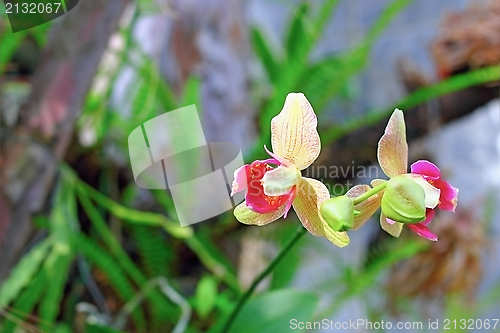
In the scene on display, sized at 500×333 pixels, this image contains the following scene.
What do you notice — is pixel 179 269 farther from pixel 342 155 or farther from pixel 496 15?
pixel 496 15

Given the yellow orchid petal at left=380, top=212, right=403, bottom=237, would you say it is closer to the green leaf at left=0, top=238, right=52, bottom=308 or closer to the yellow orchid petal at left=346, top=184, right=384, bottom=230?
the yellow orchid petal at left=346, top=184, right=384, bottom=230

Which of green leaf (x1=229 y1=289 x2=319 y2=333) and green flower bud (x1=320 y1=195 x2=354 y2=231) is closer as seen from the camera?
green flower bud (x1=320 y1=195 x2=354 y2=231)

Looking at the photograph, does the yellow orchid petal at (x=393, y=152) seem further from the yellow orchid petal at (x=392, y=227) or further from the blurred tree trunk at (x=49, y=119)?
the blurred tree trunk at (x=49, y=119)

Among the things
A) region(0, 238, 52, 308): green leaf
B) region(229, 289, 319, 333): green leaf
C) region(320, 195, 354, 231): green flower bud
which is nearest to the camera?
region(320, 195, 354, 231): green flower bud

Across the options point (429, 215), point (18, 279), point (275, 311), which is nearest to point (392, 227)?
point (429, 215)

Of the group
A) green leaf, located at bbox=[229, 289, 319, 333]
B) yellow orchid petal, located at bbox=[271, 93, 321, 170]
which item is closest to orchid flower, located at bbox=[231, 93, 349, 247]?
yellow orchid petal, located at bbox=[271, 93, 321, 170]

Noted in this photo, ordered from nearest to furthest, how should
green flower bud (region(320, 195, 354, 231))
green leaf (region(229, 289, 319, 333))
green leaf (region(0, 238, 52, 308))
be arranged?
green flower bud (region(320, 195, 354, 231)) < green leaf (region(229, 289, 319, 333)) < green leaf (region(0, 238, 52, 308))

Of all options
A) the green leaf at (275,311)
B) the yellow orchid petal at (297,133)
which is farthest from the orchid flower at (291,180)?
the green leaf at (275,311)

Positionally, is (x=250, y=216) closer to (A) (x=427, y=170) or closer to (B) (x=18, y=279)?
(A) (x=427, y=170)
